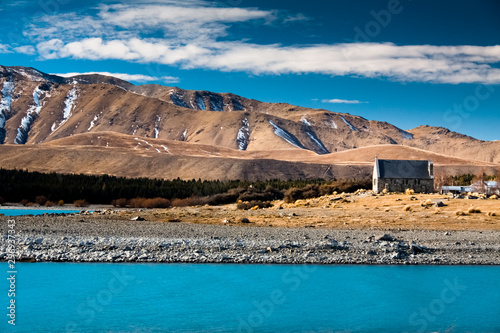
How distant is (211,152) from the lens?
18362 cm

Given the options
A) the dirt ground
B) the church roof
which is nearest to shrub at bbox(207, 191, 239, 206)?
the dirt ground

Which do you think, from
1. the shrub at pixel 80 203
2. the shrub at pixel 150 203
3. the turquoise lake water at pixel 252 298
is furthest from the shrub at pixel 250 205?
the turquoise lake water at pixel 252 298

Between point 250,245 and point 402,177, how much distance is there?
37929 mm

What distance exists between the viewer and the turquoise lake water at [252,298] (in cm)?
1449

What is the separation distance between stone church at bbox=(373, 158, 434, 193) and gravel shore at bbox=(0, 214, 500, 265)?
28525mm

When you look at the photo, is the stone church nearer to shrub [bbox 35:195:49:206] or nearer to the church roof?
the church roof

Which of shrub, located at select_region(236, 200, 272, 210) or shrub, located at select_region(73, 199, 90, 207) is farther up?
shrub, located at select_region(236, 200, 272, 210)

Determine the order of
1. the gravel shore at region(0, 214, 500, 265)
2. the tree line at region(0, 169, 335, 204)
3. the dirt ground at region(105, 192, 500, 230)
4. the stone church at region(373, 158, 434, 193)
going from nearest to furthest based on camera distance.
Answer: the gravel shore at region(0, 214, 500, 265) < the dirt ground at region(105, 192, 500, 230) < the stone church at region(373, 158, 434, 193) < the tree line at region(0, 169, 335, 204)

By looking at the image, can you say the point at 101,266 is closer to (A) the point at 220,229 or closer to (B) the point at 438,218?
(A) the point at 220,229

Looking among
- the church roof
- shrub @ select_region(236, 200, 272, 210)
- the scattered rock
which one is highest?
the church roof

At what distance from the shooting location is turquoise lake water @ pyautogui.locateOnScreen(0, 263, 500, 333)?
47.5 feet

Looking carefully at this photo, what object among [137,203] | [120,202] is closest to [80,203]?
[120,202]

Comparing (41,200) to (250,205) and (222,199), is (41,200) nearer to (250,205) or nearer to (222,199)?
(222,199)

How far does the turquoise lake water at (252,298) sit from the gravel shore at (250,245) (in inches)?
30.3
